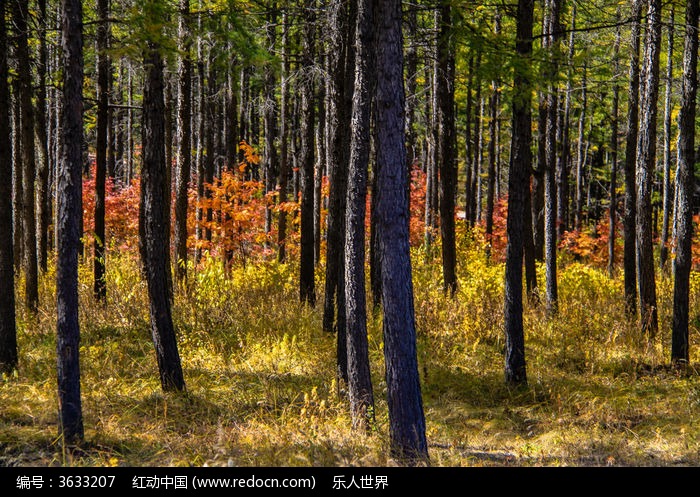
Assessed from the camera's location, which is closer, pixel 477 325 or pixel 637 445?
pixel 637 445

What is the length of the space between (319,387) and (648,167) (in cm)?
710

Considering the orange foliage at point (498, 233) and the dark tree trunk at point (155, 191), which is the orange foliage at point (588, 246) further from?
the dark tree trunk at point (155, 191)

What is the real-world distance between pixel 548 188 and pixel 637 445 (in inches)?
266

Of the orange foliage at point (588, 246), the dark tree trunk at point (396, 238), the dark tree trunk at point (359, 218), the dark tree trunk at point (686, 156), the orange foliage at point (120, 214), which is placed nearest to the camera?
the dark tree trunk at point (396, 238)

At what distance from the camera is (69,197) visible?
6.31 m

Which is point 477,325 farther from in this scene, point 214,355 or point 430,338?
point 214,355

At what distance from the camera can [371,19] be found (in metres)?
7.48

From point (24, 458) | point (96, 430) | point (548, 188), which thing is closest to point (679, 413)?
point (548, 188)

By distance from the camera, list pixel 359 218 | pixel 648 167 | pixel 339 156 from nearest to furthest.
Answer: pixel 359 218, pixel 339 156, pixel 648 167

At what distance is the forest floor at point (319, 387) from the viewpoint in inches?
261

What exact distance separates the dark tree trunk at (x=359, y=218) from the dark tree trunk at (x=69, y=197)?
125 inches
